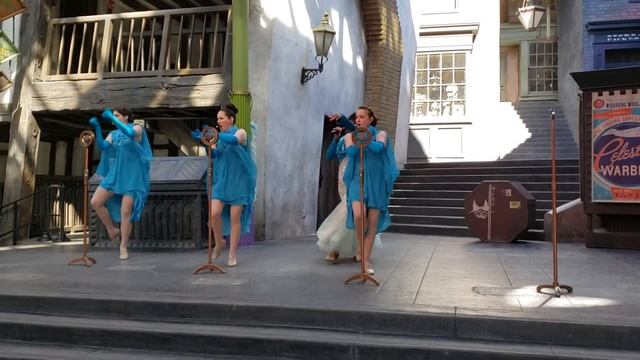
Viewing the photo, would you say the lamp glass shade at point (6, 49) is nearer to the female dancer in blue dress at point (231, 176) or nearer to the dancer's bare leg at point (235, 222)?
the female dancer in blue dress at point (231, 176)

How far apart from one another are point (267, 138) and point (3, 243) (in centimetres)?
484

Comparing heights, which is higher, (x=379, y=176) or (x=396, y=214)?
(x=379, y=176)

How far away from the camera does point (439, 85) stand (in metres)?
17.5

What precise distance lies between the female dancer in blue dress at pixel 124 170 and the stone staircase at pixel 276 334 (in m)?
2.25

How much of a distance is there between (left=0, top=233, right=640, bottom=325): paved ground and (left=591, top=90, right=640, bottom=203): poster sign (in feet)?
2.86

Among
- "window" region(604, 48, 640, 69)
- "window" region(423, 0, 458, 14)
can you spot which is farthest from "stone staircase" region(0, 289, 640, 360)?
"window" region(423, 0, 458, 14)

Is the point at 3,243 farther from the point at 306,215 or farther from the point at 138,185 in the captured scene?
the point at 306,215

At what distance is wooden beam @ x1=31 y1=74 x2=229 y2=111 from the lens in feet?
29.7

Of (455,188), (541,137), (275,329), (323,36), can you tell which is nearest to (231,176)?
(275,329)

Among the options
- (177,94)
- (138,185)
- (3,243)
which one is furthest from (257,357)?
(3,243)

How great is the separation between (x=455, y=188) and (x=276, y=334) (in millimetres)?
9204

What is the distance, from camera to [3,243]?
9477mm

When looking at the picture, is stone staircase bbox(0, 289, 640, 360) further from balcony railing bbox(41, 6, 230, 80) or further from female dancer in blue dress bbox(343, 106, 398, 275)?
balcony railing bbox(41, 6, 230, 80)

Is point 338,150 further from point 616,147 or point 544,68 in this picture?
point 544,68
